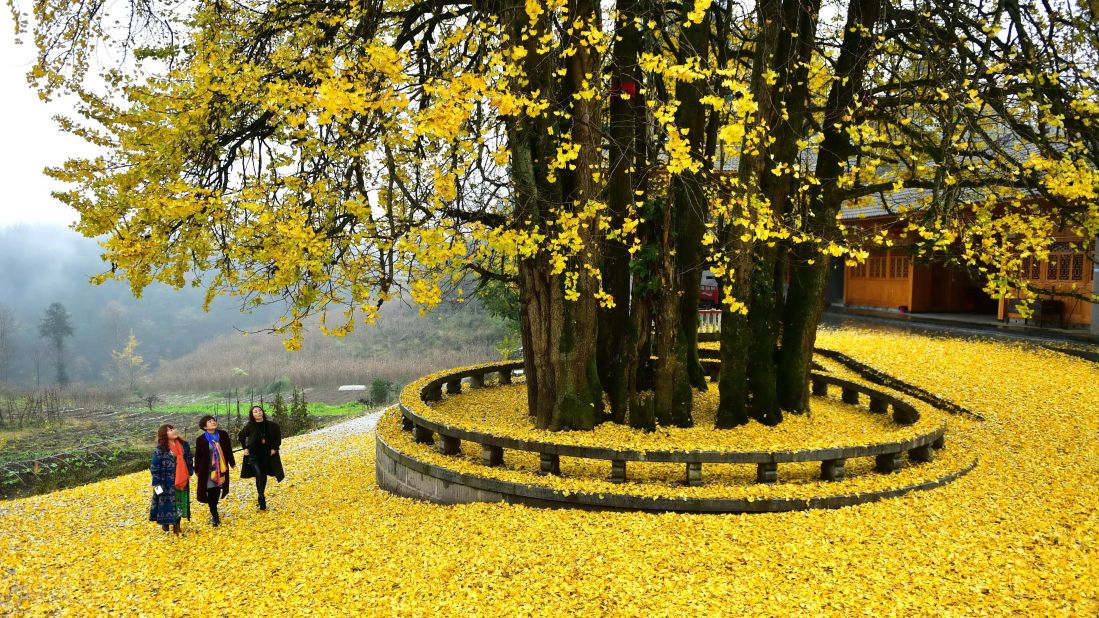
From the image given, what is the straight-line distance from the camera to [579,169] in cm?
885

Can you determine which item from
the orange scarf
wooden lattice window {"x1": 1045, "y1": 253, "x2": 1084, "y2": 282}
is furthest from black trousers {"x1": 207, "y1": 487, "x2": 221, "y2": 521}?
wooden lattice window {"x1": 1045, "y1": 253, "x2": 1084, "y2": 282}

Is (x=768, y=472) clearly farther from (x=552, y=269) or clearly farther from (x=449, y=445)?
(x=449, y=445)

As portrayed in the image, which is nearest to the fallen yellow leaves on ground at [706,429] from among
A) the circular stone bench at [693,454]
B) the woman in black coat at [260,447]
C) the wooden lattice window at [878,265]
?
the circular stone bench at [693,454]

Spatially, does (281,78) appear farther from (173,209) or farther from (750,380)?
(750,380)

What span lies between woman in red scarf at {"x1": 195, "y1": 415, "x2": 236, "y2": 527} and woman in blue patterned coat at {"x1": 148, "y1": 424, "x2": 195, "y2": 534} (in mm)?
124

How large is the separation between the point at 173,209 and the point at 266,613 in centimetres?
442

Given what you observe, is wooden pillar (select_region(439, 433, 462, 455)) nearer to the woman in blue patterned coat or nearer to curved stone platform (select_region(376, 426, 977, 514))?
curved stone platform (select_region(376, 426, 977, 514))

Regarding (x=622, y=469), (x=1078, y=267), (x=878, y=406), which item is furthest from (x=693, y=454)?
(x=1078, y=267)

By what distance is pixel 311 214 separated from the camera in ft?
28.1

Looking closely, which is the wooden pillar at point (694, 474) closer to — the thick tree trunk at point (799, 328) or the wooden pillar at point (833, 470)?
the wooden pillar at point (833, 470)

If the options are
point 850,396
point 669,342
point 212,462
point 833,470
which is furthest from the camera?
point 850,396

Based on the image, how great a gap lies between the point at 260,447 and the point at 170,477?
112 centimetres

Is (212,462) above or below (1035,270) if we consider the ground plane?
below

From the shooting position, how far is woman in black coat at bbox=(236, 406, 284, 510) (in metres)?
8.39
